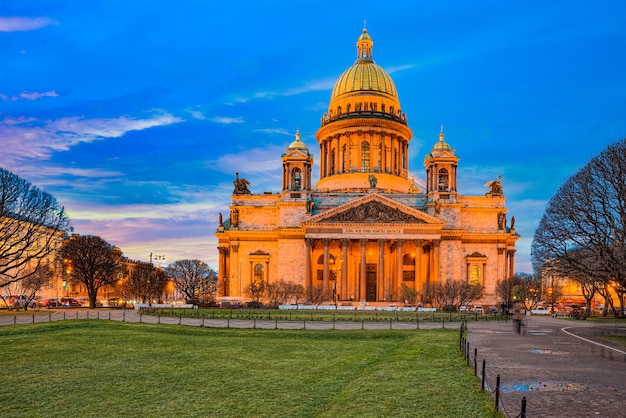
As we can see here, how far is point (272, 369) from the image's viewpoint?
20.0 metres

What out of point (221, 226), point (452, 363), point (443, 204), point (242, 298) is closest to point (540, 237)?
point (452, 363)

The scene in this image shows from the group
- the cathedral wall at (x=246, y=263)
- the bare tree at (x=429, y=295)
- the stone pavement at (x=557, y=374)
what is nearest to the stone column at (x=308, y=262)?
the cathedral wall at (x=246, y=263)

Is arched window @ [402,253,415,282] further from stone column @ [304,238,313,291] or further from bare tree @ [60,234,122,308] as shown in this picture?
bare tree @ [60,234,122,308]

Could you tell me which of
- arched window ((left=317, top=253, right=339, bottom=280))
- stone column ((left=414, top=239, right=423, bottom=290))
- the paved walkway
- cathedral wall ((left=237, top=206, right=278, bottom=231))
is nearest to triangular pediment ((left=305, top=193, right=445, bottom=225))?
stone column ((left=414, top=239, right=423, bottom=290))

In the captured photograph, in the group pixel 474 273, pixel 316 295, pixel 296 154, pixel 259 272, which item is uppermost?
pixel 296 154

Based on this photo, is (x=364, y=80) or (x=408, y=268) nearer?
(x=408, y=268)

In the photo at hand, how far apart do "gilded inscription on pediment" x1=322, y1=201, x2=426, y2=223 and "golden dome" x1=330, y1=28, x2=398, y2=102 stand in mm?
28058

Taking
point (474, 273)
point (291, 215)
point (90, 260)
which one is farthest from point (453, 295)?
point (90, 260)

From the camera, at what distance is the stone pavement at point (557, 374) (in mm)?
13000

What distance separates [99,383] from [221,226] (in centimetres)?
7228

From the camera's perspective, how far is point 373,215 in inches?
2945

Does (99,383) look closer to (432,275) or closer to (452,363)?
(452,363)

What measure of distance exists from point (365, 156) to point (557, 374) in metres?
76.4

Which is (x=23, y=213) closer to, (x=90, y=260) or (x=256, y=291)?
(x=90, y=260)
